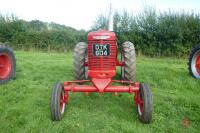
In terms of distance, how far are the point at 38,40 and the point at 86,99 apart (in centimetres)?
1598

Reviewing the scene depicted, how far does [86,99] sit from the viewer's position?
22.1ft

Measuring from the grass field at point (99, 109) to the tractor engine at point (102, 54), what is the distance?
66 cm

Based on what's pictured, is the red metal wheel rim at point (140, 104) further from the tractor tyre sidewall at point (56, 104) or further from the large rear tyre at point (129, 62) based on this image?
the tractor tyre sidewall at point (56, 104)

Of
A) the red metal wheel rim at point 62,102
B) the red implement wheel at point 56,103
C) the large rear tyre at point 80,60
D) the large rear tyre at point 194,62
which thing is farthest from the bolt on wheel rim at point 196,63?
the red implement wheel at point 56,103

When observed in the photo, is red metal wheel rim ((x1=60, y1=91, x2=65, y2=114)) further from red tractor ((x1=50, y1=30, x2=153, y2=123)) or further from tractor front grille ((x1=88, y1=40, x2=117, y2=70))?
tractor front grille ((x1=88, y1=40, x2=117, y2=70))

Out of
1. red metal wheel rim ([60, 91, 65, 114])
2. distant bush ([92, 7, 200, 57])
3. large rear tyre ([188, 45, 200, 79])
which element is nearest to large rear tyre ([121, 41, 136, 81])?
red metal wheel rim ([60, 91, 65, 114])

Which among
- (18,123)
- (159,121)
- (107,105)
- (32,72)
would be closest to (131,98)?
(107,105)

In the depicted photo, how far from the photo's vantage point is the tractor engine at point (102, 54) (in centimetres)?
623

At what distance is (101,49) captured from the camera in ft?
20.6

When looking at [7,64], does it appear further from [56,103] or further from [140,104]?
[140,104]

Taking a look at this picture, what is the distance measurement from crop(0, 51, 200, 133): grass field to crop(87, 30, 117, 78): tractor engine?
0.66 meters

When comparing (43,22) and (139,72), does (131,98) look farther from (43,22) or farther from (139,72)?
(43,22)

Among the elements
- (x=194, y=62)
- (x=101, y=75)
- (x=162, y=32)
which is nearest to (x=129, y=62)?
(x=101, y=75)

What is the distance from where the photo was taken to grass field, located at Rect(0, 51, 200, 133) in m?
5.41
